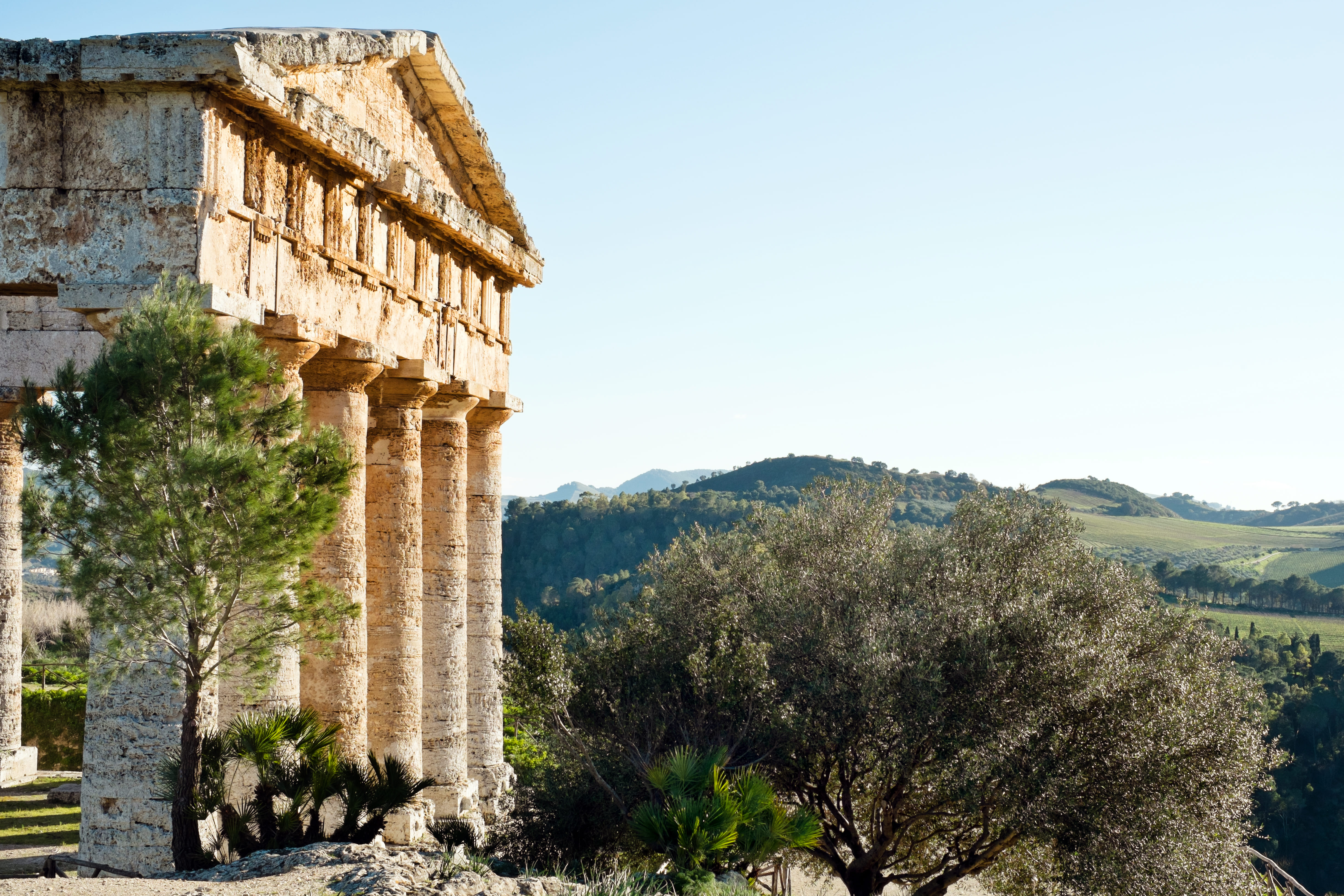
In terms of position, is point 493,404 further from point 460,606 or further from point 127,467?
point 127,467

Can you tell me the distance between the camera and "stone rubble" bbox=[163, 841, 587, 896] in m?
9.29

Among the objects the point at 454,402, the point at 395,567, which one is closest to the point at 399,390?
the point at 454,402

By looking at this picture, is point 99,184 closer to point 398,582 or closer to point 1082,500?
point 398,582

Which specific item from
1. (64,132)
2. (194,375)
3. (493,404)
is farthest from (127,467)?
(493,404)

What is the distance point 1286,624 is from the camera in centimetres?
8731

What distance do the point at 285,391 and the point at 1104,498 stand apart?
173 m

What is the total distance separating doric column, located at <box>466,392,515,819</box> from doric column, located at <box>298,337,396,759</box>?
15.0ft

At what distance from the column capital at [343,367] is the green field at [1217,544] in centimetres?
9783

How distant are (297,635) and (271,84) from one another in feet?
17.8

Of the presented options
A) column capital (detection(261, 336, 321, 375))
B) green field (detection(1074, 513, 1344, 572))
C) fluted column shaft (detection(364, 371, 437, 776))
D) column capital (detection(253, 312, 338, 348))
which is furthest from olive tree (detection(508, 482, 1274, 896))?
green field (detection(1074, 513, 1344, 572))

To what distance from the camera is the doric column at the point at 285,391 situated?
38.9 feet

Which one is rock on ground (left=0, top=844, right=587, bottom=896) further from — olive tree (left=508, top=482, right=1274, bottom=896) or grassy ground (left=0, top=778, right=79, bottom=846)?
grassy ground (left=0, top=778, right=79, bottom=846)

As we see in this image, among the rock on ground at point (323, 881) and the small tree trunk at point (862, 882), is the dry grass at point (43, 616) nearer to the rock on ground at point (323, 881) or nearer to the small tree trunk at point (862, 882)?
the small tree trunk at point (862, 882)

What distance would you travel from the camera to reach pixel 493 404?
19.4 m
